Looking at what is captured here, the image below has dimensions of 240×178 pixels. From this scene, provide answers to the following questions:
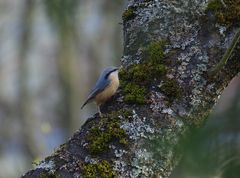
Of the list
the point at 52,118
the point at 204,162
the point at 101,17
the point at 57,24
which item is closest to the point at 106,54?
the point at 101,17

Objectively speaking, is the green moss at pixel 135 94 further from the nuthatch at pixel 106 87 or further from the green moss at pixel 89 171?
the green moss at pixel 89 171

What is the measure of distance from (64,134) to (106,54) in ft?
4.15

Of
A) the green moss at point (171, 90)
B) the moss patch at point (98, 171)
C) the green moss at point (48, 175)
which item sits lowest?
the moss patch at point (98, 171)

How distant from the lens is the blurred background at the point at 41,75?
851 cm

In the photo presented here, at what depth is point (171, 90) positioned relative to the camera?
2219 mm

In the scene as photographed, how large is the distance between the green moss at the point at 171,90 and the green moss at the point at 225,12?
0.28 m

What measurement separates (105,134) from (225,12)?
0.57 m

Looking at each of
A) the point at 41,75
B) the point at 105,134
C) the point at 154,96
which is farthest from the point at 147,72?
the point at 41,75

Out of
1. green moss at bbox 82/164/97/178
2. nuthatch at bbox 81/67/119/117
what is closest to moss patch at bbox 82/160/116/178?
green moss at bbox 82/164/97/178

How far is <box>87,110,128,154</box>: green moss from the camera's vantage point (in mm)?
2160

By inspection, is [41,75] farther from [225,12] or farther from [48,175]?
[48,175]

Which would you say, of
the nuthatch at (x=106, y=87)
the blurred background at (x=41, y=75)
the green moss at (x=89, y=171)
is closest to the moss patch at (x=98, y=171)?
the green moss at (x=89, y=171)

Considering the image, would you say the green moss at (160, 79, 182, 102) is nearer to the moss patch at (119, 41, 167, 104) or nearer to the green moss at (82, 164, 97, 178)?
the moss patch at (119, 41, 167, 104)

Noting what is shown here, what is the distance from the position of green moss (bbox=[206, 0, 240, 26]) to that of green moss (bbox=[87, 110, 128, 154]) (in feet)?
1.46
